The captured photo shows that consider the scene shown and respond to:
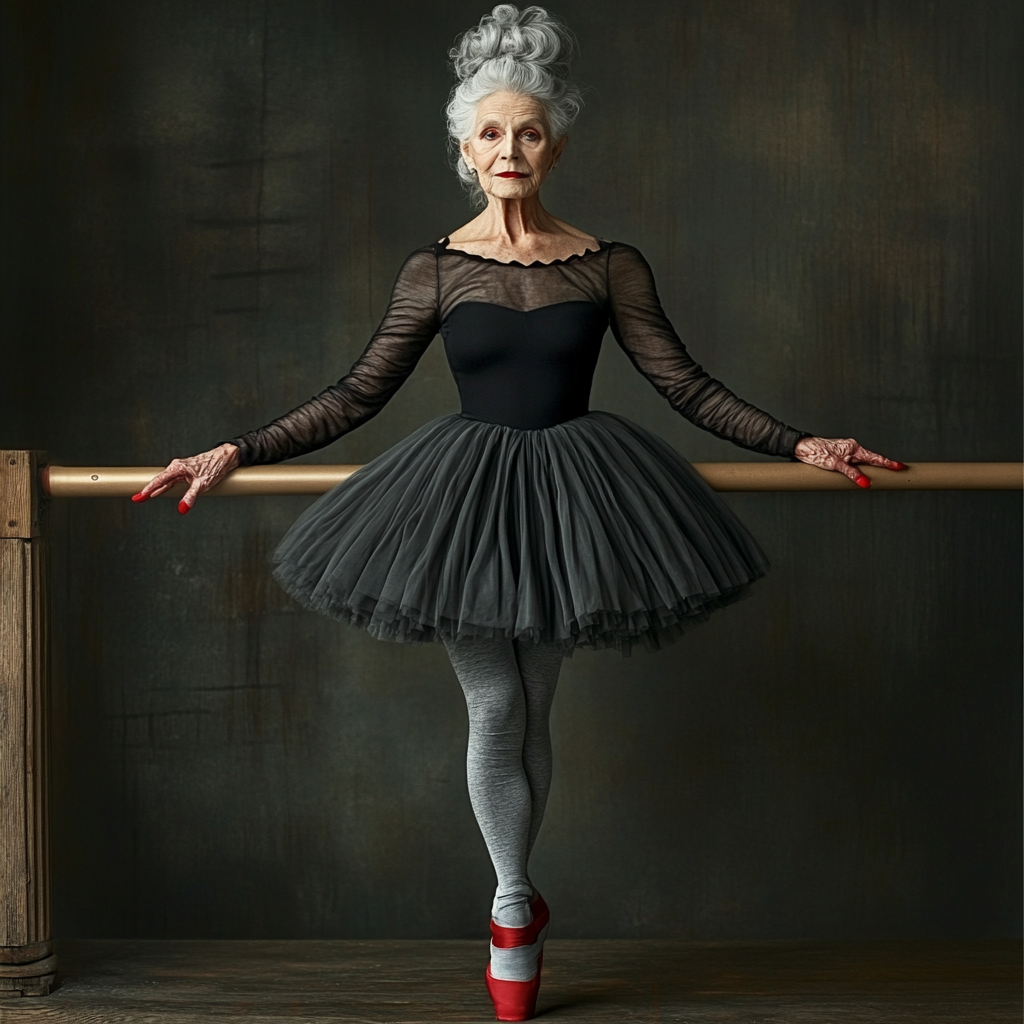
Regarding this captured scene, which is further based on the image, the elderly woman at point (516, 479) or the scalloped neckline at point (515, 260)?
the scalloped neckline at point (515, 260)

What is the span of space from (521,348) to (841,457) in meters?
0.53

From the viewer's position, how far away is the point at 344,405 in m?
1.90

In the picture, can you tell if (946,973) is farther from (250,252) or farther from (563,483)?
(250,252)

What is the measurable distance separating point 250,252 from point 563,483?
3.77ft

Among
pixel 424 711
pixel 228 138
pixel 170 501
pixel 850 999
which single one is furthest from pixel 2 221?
pixel 850 999

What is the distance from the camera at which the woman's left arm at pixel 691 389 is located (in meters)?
1.89

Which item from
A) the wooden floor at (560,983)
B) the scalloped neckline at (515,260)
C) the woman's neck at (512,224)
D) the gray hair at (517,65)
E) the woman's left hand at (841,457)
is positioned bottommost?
the wooden floor at (560,983)

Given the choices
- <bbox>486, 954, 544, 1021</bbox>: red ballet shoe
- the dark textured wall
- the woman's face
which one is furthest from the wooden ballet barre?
<bbox>486, 954, 544, 1021</bbox>: red ballet shoe

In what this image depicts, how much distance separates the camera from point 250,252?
2564mm

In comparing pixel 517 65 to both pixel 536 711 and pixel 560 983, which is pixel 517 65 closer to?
pixel 536 711

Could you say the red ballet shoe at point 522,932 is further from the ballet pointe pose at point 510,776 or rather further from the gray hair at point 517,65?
the gray hair at point 517,65

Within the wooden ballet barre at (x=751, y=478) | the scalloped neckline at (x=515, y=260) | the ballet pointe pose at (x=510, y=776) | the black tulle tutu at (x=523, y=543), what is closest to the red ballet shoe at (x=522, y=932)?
the ballet pointe pose at (x=510, y=776)

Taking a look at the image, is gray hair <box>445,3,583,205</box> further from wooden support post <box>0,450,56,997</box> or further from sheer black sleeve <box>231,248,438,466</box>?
wooden support post <box>0,450,56,997</box>

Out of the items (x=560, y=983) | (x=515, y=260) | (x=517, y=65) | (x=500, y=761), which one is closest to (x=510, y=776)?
(x=500, y=761)
